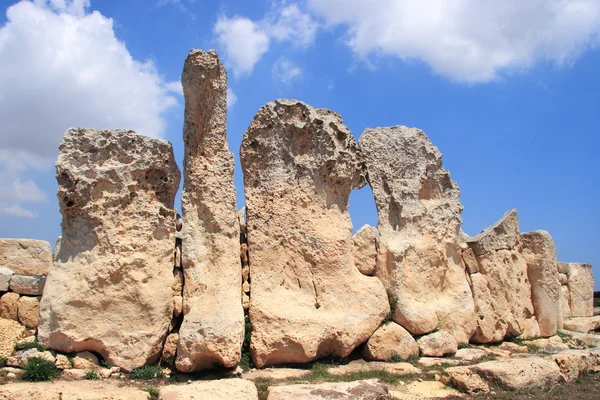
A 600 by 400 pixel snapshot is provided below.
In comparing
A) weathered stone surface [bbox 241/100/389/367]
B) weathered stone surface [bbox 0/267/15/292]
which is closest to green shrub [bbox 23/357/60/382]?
weathered stone surface [bbox 0/267/15/292]

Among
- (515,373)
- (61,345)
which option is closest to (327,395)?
(515,373)

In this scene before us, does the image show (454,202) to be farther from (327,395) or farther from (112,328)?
(112,328)

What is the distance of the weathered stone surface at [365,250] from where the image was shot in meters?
8.33

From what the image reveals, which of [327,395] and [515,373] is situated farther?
[515,373]

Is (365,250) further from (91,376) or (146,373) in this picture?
(91,376)

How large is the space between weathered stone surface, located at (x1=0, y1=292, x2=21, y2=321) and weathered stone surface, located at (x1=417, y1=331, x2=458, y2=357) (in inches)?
224

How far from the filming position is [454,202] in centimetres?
948

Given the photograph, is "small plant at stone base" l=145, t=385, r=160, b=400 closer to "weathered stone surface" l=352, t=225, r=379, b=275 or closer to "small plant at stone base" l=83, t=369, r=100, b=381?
"small plant at stone base" l=83, t=369, r=100, b=381

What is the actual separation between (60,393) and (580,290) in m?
12.5

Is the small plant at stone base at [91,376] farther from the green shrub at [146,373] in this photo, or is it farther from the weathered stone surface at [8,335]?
the weathered stone surface at [8,335]

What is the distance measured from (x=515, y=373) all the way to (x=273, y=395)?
300 centimetres

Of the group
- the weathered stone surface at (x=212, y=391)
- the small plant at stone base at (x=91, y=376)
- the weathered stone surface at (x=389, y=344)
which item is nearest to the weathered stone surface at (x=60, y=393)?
the weathered stone surface at (x=212, y=391)

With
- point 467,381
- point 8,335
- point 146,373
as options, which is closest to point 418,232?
point 467,381

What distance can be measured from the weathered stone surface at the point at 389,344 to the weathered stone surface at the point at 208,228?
2.02m
